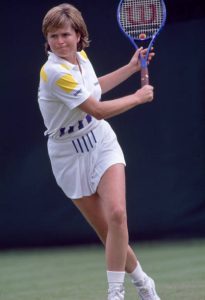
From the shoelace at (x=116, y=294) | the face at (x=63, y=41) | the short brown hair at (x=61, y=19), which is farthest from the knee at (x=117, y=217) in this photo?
the short brown hair at (x=61, y=19)

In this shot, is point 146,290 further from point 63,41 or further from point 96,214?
point 63,41

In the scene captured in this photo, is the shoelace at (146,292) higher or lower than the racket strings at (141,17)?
lower

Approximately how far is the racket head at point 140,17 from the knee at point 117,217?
3.71ft

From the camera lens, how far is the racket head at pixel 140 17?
5535 mm

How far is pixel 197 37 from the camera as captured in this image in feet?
25.0

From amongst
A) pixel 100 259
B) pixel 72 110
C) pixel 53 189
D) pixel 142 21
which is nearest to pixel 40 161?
pixel 53 189

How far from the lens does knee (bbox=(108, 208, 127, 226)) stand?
15.6 ft

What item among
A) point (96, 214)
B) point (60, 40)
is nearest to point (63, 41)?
point (60, 40)

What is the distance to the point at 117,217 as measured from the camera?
15.6ft

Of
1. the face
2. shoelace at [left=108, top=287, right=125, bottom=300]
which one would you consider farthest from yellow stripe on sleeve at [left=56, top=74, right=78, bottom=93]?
shoelace at [left=108, top=287, right=125, bottom=300]

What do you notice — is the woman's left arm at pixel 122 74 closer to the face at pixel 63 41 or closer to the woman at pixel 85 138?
the woman at pixel 85 138

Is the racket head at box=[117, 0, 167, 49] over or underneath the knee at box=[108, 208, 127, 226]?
over

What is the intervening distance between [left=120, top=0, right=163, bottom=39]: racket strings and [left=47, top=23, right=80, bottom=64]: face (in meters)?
0.74

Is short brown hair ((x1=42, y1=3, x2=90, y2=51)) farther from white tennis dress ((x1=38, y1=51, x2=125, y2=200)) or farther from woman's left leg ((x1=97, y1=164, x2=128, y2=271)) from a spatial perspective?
woman's left leg ((x1=97, y1=164, x2=128, y2=271))
